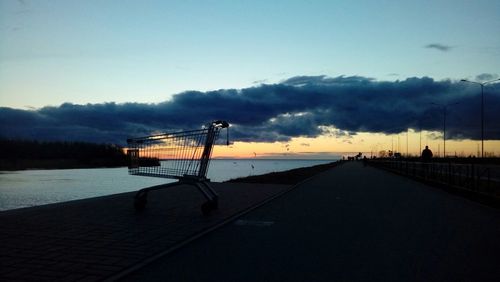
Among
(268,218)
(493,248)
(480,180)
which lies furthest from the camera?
(480,180)

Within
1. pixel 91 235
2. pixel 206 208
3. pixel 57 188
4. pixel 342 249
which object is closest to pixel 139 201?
pixel 206 208

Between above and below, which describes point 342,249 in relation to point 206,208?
below

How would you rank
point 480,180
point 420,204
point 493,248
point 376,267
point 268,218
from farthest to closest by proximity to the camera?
point 480,180 < point 420,204 < point 268,218 < point 493,248 < point 376,267

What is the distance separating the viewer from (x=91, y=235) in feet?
27.1

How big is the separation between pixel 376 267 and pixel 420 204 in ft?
31.3

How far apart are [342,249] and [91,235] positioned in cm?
426

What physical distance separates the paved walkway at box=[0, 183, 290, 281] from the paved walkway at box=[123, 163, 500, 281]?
533 mm

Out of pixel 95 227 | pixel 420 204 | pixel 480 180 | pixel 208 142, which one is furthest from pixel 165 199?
pixel 480 180

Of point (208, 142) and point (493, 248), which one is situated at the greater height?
point (208, 142)

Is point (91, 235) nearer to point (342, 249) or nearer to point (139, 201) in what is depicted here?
point (139, 201)

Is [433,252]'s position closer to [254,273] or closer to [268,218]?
[254,273]

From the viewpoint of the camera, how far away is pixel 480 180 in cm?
1772

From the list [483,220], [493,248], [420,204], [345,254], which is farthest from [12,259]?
[420,204]

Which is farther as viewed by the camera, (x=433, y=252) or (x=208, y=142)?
(x=208, y=142)
